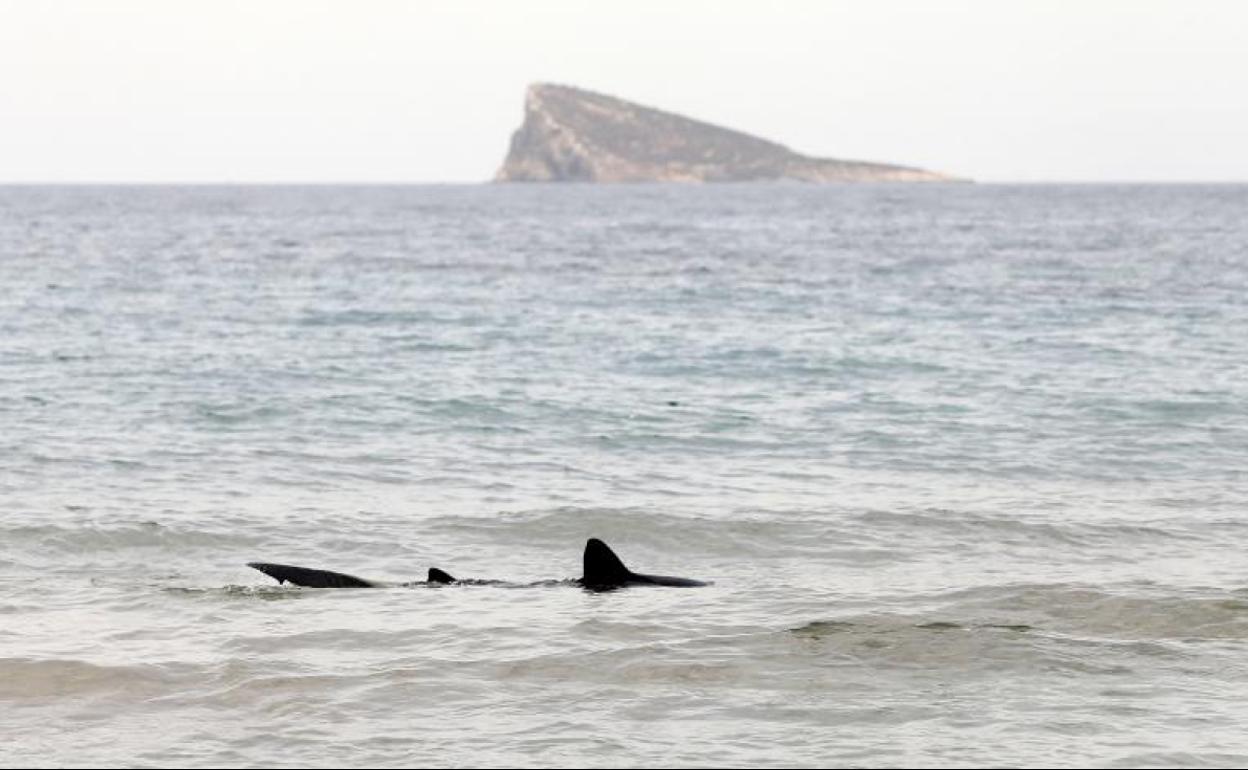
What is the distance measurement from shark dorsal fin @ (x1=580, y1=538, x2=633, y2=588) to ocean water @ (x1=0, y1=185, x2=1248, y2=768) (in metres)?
0.21

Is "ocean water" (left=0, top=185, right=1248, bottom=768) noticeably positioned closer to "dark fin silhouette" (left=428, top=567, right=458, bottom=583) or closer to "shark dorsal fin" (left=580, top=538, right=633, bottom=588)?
"dark fin silhouette" (left=428, top=567, right=458, bottom=583)

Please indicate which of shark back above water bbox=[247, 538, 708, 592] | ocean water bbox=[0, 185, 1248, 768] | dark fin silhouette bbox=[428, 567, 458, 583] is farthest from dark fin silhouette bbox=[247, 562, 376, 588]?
dark fin silhouette bbox=[428, 567, 458, 583]

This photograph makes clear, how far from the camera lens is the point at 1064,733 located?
9.51 metres

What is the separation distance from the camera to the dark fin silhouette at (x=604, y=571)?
42.6ft

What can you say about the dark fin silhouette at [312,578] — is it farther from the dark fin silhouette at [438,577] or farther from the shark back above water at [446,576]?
the dark fin silhouette at [438,577]

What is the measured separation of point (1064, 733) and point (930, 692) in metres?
1.11

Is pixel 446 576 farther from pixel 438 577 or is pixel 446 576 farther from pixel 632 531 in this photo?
pixel 632 531

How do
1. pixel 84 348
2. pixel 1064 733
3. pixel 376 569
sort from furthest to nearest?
pixel 84 348 → pixel 376 569 → pixel 1064 733

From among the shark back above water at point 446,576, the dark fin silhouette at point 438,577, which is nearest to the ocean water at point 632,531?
the dark fin silhouette at point 438,577

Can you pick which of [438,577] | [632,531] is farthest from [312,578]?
[632,531]

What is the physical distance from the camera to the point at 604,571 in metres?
13.1

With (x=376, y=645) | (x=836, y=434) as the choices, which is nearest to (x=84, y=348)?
(x=836, y=434)

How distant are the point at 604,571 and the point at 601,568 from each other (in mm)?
41

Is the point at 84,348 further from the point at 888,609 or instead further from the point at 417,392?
the point at 888,609
